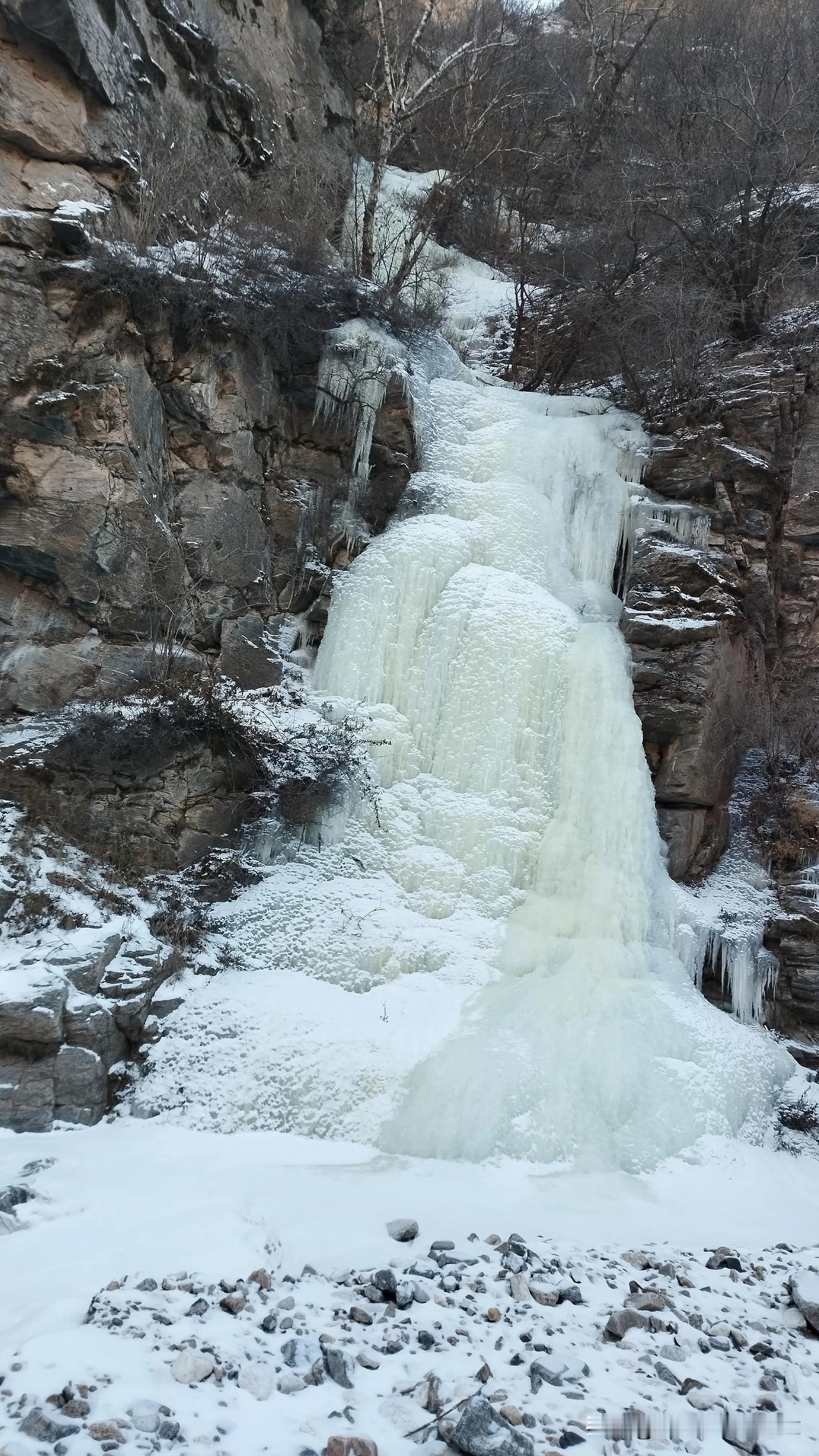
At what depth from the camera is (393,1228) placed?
4.53m

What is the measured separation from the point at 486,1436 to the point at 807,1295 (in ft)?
6.92

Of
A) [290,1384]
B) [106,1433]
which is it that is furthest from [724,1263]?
[106,1433]

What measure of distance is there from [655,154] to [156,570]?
1226 centimetres

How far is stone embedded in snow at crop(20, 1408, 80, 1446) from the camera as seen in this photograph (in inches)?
107

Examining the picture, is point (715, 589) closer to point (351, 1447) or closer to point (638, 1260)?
point (638, 1260)

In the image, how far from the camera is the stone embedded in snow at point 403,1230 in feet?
14.6

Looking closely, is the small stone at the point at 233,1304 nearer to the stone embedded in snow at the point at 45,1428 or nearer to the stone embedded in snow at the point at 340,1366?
the stone embedded in snow at the point at 340,1366

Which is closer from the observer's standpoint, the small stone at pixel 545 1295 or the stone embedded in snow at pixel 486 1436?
the stone embedded in snow at pixel 486 1436

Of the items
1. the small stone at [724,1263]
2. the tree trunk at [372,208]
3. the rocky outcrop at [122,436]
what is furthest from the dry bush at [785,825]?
the tree trunk at [372,208]

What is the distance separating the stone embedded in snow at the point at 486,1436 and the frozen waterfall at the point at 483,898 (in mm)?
Result: 2792

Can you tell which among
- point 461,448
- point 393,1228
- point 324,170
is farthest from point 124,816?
point 324,170

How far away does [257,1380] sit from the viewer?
10.5ft

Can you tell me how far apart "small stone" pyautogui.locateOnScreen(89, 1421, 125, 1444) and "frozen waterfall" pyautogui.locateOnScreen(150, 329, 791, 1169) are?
3.11 metres

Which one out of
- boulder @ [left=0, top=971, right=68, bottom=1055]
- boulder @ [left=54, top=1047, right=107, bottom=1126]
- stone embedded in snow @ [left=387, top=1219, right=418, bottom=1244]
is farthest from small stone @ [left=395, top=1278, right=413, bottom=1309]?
boulder @ [left=0, top=971, right=68, bottom=1055]
